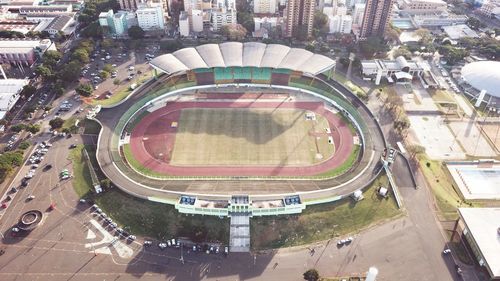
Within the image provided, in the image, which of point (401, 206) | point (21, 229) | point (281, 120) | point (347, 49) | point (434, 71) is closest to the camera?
point (21, 229)

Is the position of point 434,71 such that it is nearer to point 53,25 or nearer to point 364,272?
point 364,272

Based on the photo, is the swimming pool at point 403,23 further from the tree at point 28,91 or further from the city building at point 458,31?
the tree at point 28,91

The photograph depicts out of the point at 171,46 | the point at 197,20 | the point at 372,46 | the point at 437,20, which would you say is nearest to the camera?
the point at 171,46

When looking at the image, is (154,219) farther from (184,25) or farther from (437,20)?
(437,20)

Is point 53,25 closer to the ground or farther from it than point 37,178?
farther from it

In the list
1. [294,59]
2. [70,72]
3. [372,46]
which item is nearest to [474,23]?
[372,46]

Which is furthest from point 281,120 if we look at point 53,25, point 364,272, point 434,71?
point 53,25
